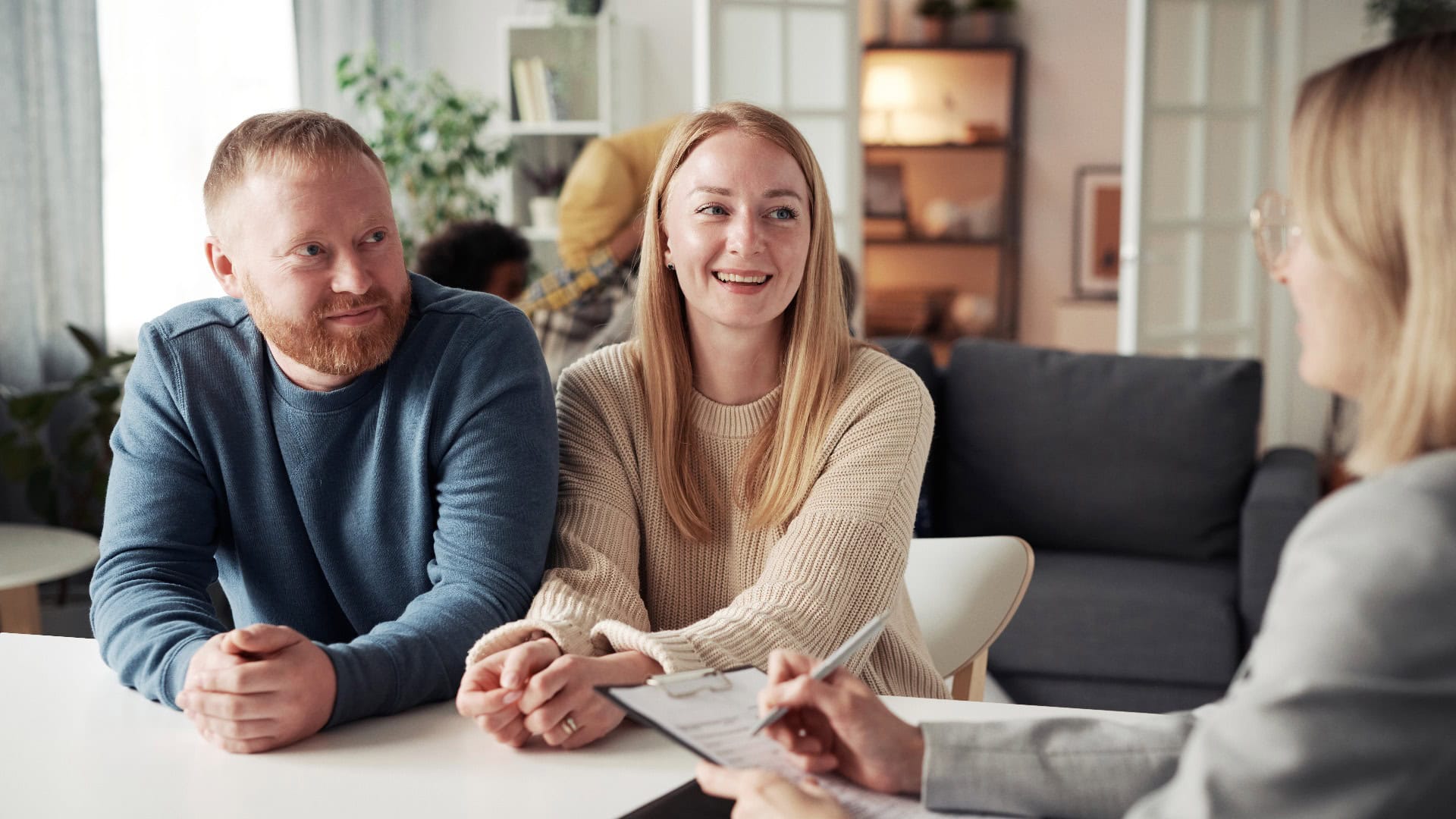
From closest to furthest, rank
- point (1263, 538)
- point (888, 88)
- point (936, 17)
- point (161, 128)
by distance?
point (1263, 538) → point (161, 128) → point (936, 17) → point (888, 88)

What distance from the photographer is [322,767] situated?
0.97m

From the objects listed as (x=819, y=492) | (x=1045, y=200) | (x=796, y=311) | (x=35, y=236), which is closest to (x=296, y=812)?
(x=819, y=492)

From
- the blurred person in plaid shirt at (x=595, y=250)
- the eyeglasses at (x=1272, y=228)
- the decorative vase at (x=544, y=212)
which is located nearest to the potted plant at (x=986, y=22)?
the decorative vase at (x=544, y=212)

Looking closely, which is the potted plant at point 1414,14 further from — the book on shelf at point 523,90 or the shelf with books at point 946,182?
the book on shelf at point 523,90

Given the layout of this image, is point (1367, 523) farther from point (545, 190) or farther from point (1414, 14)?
point (1414, 14)

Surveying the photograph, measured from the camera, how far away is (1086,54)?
6191 mm

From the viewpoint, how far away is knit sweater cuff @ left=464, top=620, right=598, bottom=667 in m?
1.11

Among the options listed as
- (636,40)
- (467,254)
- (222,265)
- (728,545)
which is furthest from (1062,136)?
(222,265)

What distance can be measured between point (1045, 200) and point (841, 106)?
2.35m

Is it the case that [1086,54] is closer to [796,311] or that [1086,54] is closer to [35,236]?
[35,236]

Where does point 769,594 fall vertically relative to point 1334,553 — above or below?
below

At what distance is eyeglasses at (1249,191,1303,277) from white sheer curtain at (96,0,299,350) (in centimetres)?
388

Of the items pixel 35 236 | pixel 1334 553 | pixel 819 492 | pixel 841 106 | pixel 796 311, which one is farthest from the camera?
pixel 841 106

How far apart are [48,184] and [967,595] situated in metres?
3.59
